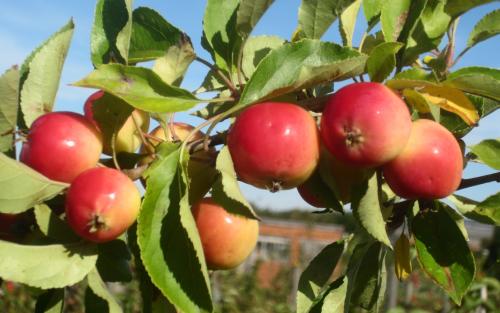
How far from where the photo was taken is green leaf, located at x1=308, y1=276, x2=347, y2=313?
3.05ft

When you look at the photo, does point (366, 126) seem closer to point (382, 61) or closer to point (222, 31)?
point (382, 61)

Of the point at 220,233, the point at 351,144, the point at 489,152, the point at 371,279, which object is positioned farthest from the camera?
the point at 371,279

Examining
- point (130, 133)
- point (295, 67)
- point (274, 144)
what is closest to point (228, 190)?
point (274, 144)

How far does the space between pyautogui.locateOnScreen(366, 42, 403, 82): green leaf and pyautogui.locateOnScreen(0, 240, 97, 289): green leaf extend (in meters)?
0.46

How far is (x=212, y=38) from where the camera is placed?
3.22 ft

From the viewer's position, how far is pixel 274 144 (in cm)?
79

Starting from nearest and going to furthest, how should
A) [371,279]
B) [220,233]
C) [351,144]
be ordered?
1. [351,144]
2. [220,233]
3. [371,279]

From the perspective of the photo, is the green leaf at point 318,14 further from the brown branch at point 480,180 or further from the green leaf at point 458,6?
the brown branch at point 480,180

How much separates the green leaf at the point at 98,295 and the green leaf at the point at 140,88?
0.30 meters

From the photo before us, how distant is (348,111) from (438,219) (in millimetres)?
273

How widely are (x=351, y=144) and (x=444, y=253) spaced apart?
28 cm

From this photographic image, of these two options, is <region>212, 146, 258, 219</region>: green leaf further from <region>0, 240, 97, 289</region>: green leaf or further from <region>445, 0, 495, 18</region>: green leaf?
<region>445, 0, 495, 18</region>: green leaf

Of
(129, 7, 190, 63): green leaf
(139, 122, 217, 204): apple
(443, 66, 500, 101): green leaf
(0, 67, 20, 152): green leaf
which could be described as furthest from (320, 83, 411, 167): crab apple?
(0, 67, 20, 152): green leaf

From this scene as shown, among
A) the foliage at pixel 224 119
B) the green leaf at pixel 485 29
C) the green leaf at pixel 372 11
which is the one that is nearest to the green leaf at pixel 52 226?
the foliage at pixel 224 119
